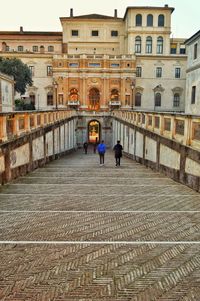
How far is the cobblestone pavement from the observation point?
13.2ft

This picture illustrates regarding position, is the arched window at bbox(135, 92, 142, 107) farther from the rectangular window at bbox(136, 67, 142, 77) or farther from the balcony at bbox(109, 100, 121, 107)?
the balcony at bbox(109, 100, 121, 107)

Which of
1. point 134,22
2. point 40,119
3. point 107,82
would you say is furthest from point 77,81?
point 40,119

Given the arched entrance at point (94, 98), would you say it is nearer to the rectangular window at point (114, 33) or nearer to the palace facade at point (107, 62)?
the palace facade at point (107, 62)

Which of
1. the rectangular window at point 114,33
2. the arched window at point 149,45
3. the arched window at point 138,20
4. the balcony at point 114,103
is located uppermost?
the arched window at point 138,20

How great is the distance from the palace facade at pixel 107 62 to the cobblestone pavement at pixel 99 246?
155ft

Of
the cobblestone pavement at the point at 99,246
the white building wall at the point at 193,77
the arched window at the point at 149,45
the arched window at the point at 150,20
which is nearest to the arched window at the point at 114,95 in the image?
the arched window at the point at 149,45

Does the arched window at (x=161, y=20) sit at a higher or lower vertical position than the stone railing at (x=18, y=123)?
higher

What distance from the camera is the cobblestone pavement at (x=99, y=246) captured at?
403cm

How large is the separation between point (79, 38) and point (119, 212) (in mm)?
63821

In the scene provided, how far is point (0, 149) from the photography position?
10.6 m

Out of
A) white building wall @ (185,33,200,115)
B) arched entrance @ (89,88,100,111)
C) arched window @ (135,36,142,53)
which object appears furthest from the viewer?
arched window @ (135,36,142,53)

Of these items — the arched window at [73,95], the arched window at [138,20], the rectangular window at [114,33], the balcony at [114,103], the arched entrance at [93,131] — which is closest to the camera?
the arched entrance at [93,131]

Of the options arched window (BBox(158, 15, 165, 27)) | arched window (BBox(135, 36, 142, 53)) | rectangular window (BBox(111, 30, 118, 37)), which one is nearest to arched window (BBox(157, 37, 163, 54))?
arched window (BBox(158, 15, 165, 27))

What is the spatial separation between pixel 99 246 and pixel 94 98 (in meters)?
54.6
